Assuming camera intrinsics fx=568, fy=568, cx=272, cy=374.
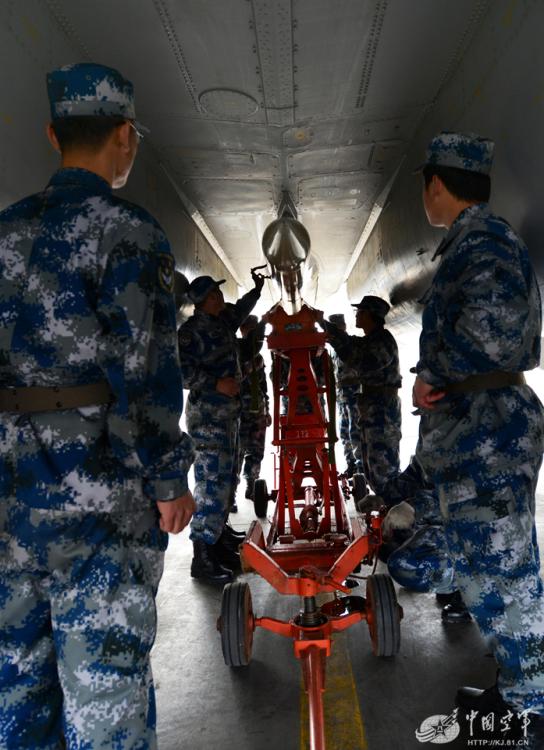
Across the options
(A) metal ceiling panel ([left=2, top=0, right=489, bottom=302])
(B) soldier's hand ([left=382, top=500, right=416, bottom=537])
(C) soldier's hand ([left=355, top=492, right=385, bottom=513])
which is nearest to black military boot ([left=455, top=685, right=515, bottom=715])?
(B) soldier's hand ([left=382, top=500, right=416, bottom=537])

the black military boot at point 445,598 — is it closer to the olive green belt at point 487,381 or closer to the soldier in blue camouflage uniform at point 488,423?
the soldier in blue camouflage uniform at point 488,423

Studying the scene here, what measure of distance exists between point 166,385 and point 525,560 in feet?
4.09

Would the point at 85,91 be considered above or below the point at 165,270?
above

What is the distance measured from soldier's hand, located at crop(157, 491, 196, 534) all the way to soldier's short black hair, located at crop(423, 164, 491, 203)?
143 centimetres

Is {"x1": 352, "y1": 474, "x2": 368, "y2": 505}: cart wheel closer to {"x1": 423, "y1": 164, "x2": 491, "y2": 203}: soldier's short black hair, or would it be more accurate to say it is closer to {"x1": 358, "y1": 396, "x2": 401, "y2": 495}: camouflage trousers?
{"x1": 358, "y1": 396, "x2": 401, "y2": 495}: camouflage trousers

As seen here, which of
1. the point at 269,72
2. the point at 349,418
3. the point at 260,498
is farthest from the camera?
the point at 349,418

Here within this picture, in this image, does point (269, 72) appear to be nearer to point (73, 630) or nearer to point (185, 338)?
point (185, 338)

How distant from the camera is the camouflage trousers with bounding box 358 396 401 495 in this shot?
515cm

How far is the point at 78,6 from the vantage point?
2.04 metres

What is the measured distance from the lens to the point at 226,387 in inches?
153

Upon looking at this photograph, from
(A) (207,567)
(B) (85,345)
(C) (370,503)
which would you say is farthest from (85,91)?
(A) (207,567)

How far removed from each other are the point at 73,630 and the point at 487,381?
4.55 feet

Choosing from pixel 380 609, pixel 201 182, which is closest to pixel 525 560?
pixel 380 609

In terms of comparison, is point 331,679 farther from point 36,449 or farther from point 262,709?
point 36,449
